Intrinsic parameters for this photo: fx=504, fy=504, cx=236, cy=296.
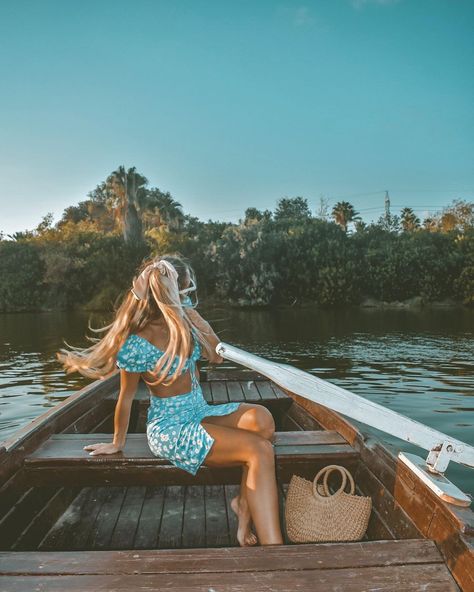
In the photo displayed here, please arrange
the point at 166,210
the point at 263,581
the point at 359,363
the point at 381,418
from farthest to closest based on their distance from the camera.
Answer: the point at 166,210
the point at 359,363
the point at 381,418
the point at 263,581

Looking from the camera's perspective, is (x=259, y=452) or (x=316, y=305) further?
(x=316, y=305)

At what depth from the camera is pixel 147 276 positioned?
2.88 m

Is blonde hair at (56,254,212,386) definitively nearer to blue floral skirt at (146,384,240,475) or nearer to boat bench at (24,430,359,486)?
blue floral skirt at (146,384,240,475)

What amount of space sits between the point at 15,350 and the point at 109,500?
15119 millimetres

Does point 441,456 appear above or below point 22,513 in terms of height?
above

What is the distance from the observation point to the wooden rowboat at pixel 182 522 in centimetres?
196

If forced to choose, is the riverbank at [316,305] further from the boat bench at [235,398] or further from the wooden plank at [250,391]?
the boat bench at [235,398]

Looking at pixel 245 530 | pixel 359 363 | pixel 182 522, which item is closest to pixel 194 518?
pixel 182 522

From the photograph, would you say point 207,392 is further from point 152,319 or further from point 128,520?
point 152,319

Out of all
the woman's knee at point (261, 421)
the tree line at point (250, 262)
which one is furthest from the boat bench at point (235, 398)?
the tree line at point (250, 262)

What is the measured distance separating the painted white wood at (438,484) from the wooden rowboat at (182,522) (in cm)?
4

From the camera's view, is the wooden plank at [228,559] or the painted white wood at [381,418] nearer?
the wooden plank at [228,559]

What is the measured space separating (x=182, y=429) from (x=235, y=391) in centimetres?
331

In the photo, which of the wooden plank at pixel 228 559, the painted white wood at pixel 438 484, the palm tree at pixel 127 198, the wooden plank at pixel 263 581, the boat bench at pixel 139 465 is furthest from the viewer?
the palm tree at pixel 127 198
